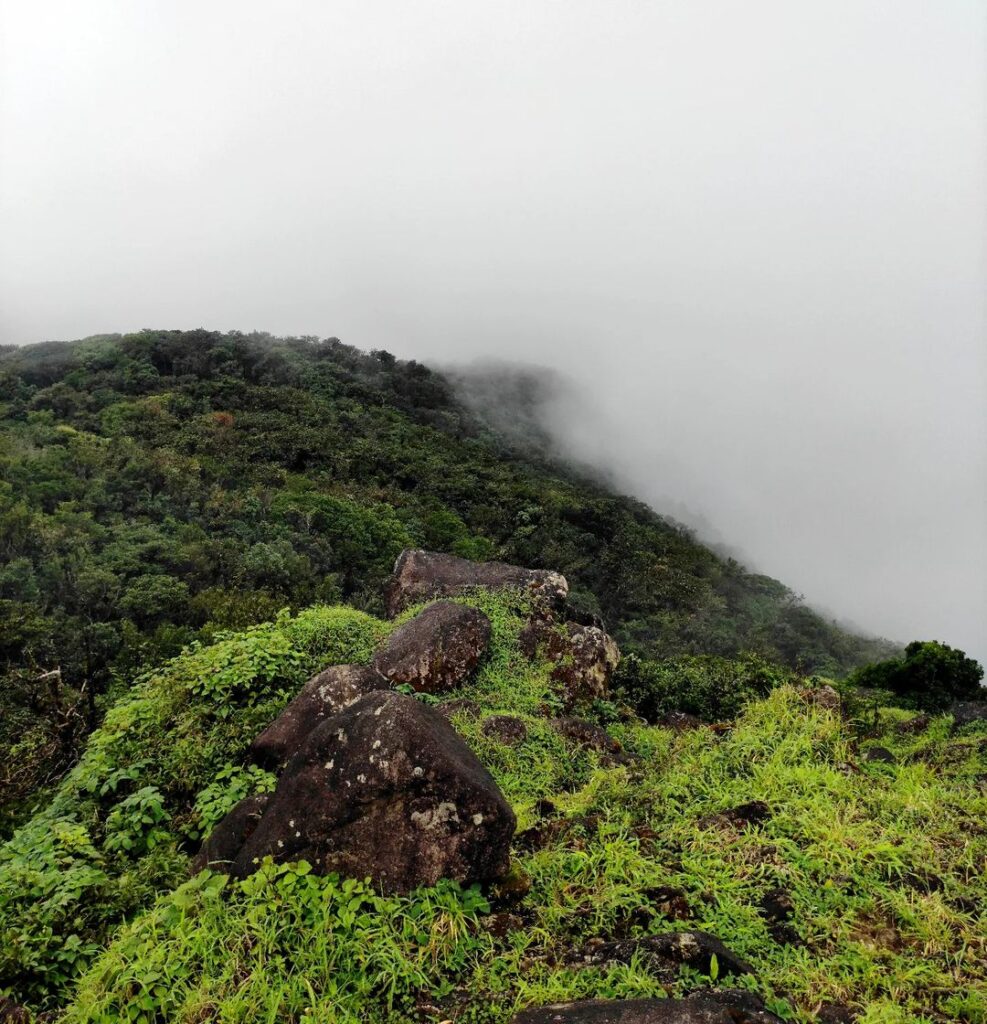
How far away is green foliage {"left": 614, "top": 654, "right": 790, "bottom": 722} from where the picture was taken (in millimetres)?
11203

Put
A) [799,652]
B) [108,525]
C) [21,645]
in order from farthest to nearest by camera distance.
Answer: [799,652] → [108,525] → [21,645]

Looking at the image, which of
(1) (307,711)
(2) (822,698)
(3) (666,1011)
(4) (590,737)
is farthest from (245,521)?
(3) (666,1011)

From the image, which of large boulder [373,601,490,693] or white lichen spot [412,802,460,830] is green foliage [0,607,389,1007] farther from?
white lichen spot [412,802,460,830]

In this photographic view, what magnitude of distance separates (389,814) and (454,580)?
9.36m

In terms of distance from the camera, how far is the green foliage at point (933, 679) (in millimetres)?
17141

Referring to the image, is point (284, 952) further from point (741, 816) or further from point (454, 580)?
point (454, 580)

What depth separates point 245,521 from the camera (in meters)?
27.2

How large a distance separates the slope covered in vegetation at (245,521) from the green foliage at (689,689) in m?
8.34

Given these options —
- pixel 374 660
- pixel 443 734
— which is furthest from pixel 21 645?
pixel 443 734

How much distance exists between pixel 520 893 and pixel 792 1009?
1.83 meters

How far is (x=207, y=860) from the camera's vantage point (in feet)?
16.5

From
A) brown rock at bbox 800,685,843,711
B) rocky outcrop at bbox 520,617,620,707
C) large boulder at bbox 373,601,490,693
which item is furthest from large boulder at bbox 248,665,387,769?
brown rock at bbox 800,685,843,711

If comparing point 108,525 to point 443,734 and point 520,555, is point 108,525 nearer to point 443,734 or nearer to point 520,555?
point 520,555

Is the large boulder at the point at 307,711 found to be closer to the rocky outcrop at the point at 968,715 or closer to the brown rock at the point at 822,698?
the brown rock at the point at 822,698
